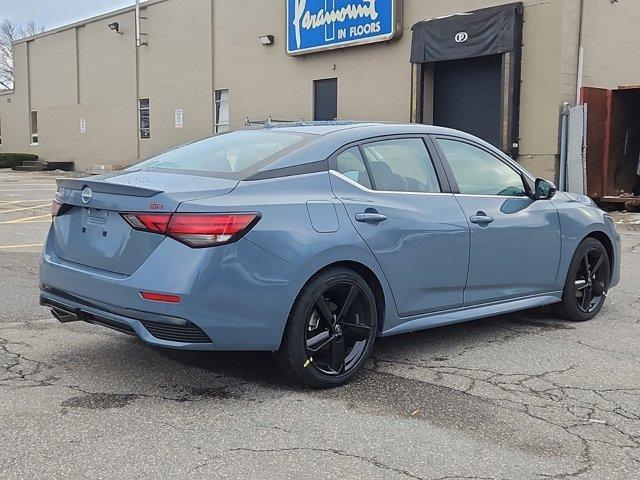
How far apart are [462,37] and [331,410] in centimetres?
1499

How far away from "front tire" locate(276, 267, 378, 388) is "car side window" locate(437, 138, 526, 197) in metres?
1.32

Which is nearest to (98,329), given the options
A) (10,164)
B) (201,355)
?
(201,355)

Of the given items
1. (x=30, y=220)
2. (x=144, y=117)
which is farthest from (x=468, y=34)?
(x=144, y=117)

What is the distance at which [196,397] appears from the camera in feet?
13.6

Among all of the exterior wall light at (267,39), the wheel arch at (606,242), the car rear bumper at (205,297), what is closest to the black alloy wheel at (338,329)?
the car rear bumper at (205,297)

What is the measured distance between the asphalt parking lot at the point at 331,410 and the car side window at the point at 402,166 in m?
1.20

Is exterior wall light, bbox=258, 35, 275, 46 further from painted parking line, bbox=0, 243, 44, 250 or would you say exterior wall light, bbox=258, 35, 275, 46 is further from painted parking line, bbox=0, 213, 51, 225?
painted parking line, bbox=0, 243, 44, 250

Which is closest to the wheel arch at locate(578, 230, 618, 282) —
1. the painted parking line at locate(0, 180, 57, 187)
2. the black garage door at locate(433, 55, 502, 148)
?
the black garage door at locate(433, 55, 502, 148)

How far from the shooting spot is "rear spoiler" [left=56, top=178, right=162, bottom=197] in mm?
3982

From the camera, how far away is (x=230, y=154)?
4.71 meters

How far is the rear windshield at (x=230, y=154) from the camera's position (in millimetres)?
4422

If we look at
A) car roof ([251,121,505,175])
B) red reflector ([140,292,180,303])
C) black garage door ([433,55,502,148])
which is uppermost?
black garage door ([433,55,502,148])

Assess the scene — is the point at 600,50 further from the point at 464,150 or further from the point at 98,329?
the point at 98,329

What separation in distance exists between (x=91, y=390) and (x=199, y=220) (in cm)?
127
